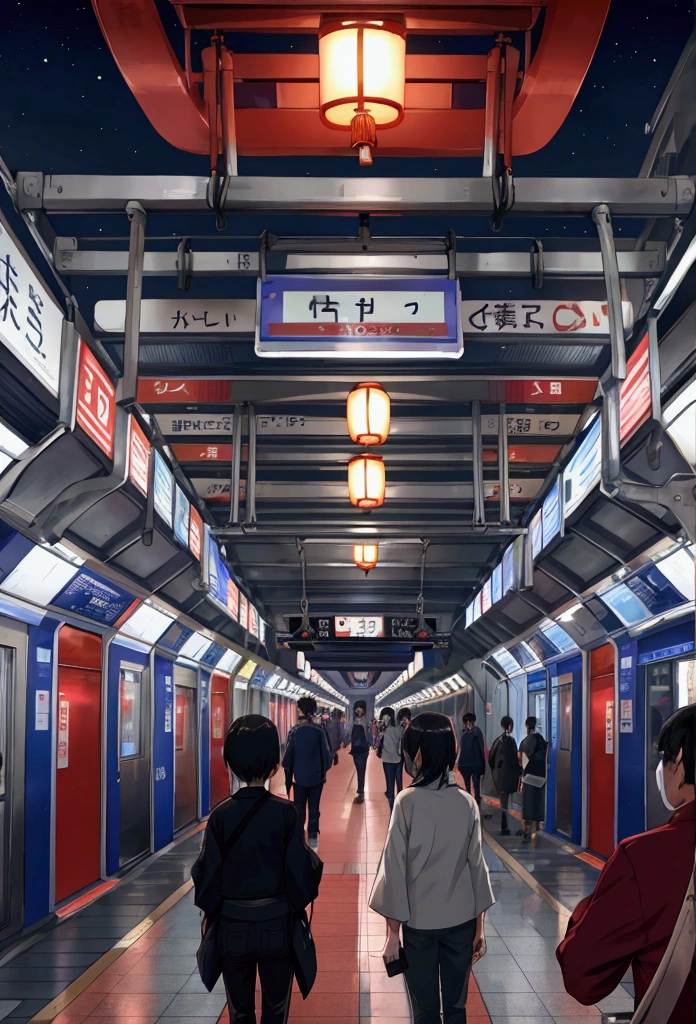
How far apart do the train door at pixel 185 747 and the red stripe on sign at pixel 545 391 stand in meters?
7.58

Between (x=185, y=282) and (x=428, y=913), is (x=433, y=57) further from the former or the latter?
(x=428, y=913)

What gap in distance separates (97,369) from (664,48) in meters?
3.69

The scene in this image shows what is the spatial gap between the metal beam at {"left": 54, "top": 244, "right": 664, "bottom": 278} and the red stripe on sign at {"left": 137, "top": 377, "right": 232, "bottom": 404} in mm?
2566

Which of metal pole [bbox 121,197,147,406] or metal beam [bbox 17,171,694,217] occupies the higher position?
metal beam [bbox 17,171,694,217]

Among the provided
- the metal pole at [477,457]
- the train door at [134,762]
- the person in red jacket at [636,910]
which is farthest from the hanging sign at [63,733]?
the person in red jacket at [636,910]

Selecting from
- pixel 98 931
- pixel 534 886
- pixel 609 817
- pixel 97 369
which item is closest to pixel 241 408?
pixel 97 369

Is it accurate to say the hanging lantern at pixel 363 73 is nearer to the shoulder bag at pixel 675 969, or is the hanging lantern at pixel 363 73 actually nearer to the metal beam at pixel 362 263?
the metal beam at pixel 362 263

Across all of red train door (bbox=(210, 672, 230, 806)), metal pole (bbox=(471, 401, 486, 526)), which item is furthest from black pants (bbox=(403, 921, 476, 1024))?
red train door (bbox=(210, 672, 230, 806))

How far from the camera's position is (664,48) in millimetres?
5016

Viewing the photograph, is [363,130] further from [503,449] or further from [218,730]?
[218,730]

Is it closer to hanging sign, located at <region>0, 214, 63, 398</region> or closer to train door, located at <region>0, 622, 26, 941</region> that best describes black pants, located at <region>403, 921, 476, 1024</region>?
hanging sign, located at <region>0, 214, 63, 398</region>

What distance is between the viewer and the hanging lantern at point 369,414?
7.64m

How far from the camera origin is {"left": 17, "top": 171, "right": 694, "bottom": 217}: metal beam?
4.66 m

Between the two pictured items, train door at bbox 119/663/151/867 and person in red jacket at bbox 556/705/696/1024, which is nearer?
person in red jacket at bbox 556/705/696/1024
